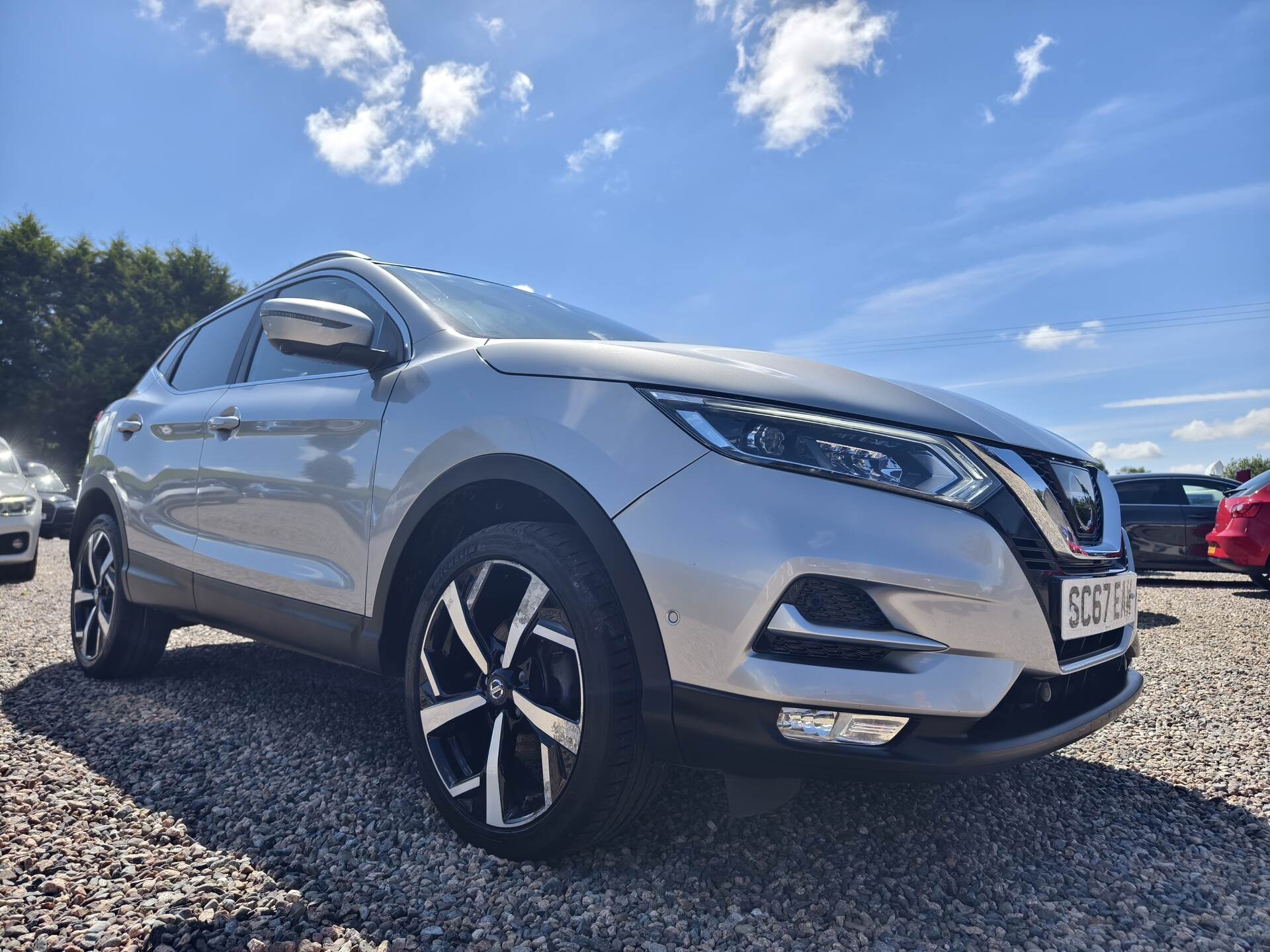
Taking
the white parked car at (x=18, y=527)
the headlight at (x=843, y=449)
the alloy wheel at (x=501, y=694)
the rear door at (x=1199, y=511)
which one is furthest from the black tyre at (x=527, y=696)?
the rear door at (x=1199, y=511)

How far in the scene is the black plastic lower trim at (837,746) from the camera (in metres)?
1.63

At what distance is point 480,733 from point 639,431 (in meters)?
0.90

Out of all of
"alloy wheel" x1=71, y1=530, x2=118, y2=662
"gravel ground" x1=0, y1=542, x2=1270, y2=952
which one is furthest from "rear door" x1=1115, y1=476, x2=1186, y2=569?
"alloy wheel" x1=71, y1=530, x2=118, y2=662

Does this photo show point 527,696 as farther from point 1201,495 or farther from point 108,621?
point 1201,495

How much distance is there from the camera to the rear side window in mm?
9469

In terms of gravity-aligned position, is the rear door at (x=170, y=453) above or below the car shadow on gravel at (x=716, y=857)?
above

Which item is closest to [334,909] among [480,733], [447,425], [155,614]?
[480,733]

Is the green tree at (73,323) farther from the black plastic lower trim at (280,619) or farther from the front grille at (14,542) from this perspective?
the black plastic lower trim at (280,619)

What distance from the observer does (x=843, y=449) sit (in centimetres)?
173

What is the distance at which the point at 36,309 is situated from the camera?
28438 mm

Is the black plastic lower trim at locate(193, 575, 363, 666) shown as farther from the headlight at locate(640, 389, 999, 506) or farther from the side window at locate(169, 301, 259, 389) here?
the headlight at locate(640, 389, 999, 506)

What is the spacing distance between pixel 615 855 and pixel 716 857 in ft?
0.83

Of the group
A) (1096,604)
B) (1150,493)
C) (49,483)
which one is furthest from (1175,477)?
(49,483)

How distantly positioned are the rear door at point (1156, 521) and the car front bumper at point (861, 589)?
28.8ft
